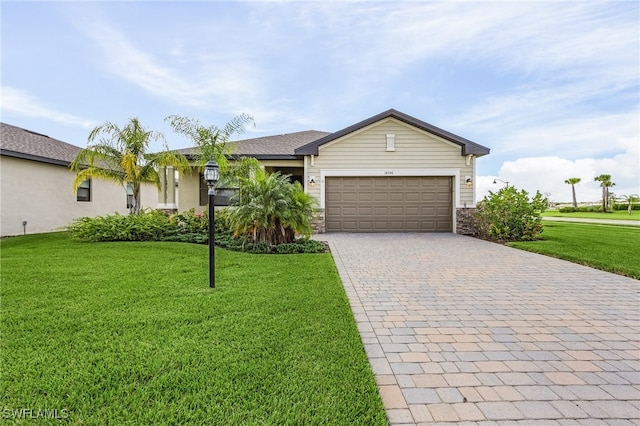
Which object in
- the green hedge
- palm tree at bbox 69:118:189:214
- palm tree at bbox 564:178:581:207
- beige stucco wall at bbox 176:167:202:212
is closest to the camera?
the green hedge

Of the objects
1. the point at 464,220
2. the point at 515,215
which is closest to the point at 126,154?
the point at 464,220

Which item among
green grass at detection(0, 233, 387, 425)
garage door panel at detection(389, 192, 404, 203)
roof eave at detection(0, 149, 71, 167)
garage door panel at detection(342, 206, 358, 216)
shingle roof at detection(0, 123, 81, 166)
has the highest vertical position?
shingle roof at detection(0, 123, 81, 166)

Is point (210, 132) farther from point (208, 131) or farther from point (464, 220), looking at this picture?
point (464, 220)

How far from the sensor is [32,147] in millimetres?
13039


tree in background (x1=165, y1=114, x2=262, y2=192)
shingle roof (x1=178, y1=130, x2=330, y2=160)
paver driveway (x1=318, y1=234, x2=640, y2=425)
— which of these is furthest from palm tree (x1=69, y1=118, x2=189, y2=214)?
paver driveway (x1=318, y1=234, x2=640, y2=425)

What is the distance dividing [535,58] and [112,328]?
1440 cm

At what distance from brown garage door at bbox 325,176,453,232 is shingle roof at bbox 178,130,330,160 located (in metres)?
2.37

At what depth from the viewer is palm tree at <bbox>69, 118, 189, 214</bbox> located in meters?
11.5

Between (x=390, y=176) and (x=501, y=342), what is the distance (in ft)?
33.7

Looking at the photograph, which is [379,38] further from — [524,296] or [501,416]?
[501,416]

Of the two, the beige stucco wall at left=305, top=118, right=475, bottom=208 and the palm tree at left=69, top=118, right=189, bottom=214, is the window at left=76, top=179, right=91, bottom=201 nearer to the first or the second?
the palm tree at left=69, top=118, right=189, bottom=214

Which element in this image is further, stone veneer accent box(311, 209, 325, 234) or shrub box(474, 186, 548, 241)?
stone veneer accent box(311, 209, 325, 234)

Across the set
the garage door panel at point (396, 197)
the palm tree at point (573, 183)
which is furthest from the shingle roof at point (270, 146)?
the palm tree at point (573, 183)

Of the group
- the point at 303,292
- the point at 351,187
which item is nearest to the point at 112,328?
the point at 303,292
